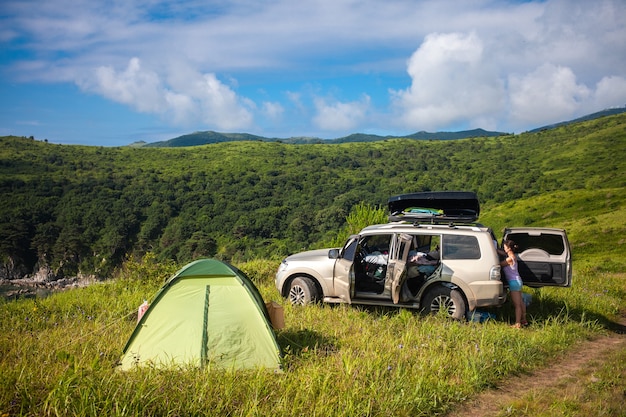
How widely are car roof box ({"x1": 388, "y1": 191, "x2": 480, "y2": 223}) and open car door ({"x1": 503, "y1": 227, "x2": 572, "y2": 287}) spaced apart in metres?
0.84

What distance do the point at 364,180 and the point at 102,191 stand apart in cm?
5592

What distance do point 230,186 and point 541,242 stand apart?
3890 inches

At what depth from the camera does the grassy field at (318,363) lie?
15.9ft

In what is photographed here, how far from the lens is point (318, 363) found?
6586 millimetres

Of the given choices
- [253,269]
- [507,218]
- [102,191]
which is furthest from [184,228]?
[253,269]

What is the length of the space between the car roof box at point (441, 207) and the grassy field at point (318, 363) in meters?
1.98

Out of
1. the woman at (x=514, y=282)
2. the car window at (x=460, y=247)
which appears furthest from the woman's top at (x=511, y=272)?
the car window at (x=460, y=247)

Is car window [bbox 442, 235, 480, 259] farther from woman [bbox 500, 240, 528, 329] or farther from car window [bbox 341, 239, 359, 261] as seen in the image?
car window [bbox 341, 239, 359, 261]

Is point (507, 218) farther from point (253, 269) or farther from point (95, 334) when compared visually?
point (95, 334)

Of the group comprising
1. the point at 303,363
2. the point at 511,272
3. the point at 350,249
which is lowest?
the point at 303,363

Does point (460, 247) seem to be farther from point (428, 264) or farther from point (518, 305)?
point (518, 305)

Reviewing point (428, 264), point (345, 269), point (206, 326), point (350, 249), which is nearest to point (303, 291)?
point (345, 269)

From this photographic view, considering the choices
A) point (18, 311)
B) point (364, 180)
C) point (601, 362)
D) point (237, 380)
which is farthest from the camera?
point (364, 180)

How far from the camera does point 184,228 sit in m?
80.4
